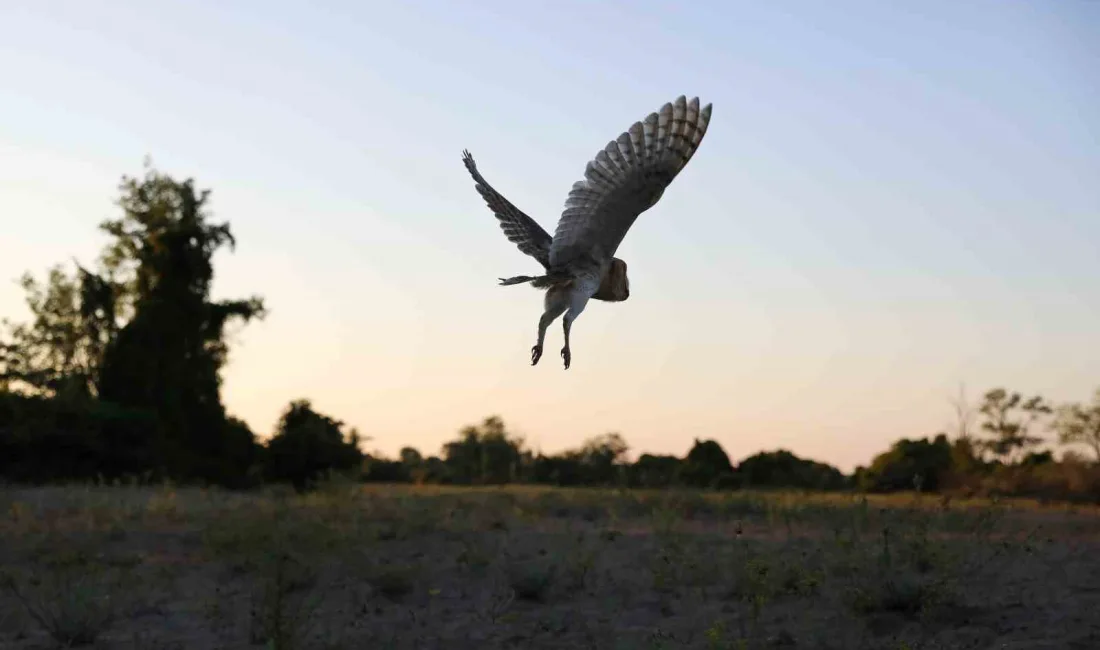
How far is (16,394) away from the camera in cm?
2656

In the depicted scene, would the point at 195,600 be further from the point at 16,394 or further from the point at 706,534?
the point at 16,394

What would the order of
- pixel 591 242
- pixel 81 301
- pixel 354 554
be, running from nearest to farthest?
1. pixel 591 242
2. pixel 354 554
3. pixel 81 301

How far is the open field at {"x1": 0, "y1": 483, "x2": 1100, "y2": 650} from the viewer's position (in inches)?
349

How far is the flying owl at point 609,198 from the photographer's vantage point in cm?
789

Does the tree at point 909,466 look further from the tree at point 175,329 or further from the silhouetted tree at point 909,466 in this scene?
the tree at point 175,329

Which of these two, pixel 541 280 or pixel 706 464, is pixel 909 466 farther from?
pixel 541 280

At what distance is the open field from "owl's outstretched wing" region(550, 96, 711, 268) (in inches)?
84.2

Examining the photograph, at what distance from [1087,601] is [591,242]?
4782 mm

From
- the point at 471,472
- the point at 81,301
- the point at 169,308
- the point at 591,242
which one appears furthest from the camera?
the point at 81,301

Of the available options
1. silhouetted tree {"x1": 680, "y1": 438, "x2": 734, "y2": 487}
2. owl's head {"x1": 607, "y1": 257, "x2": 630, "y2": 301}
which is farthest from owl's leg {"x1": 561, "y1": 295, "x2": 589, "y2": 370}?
silhouetted tree {"x1": 680, "y1": 438, "x2": 734, "y2": 487}

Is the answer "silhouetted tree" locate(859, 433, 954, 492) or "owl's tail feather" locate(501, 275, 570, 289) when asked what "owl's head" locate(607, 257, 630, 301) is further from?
"silhouetted tree" locate(859, 433, 954, 492)

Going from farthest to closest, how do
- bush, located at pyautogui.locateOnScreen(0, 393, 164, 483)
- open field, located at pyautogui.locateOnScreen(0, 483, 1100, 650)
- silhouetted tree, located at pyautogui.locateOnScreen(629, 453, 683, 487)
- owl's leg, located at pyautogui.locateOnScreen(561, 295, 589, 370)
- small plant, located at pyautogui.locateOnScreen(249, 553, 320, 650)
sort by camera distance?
1. bush, located at pyautogui.locateOnScreen(0, 393, 164, 483)
2. silhouetted tree, located at pyautogui.locateOnScreen(629, 453, 683, 487)
3. open field, located at pyautogui.locateOnScreen(0, 483, 1100, 650)
4. small plant, located at pyautogui.locateOnScreen(249, 553, 320, 650)
5. owl's leg, located at pyautogui.locateOnScreen(561, 295, 589, 370)

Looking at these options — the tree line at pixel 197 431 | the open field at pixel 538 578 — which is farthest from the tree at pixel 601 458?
the open field at pixel 538 578

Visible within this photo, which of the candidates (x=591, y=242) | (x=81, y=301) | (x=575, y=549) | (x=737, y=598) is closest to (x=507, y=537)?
(x=575, y=549)
